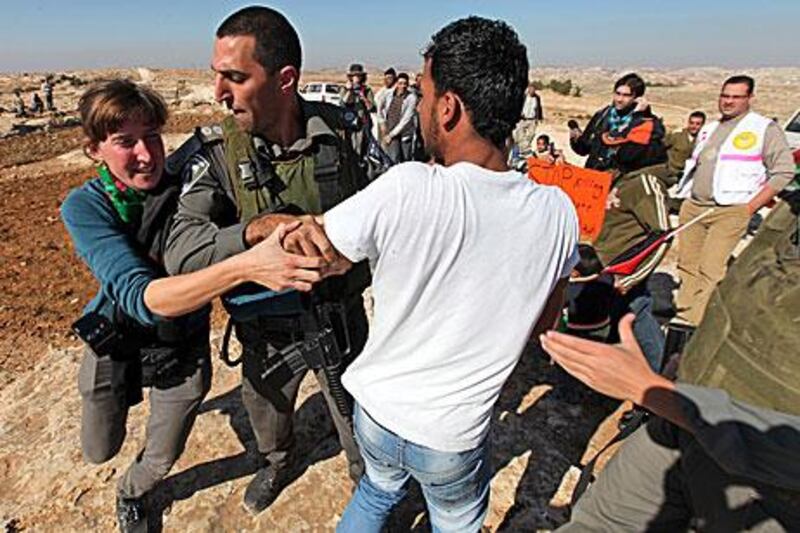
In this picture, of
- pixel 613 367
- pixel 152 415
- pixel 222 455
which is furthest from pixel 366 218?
pixel 222 455

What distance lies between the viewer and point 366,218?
124 cm

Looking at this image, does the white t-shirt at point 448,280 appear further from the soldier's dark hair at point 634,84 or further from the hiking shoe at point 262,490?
the soldier's dark hair at point 634,84

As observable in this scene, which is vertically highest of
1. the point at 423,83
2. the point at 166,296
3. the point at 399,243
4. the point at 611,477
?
the point at 423,83

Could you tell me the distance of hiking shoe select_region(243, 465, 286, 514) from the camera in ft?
8.83

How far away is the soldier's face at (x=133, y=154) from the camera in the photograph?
1910 mm

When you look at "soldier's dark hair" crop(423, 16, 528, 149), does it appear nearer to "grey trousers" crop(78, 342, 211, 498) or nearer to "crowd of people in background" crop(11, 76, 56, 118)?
"grey trousers" crop(78, 342, 211, 498)

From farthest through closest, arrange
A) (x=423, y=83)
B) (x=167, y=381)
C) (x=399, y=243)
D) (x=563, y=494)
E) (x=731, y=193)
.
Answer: (x=731, y=193), (x=563, y=494), (x=167, y=381), (x=423, y=83), (x=399, y=243)

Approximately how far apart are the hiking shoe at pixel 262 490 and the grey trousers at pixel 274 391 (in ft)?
0.18

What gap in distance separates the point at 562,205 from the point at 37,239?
8.26 metres

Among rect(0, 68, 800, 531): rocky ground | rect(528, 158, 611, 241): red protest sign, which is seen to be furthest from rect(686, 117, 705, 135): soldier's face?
rect(0, 68, 800, 531): rocky ground

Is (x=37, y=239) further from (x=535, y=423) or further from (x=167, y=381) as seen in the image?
(x=535, y=423)

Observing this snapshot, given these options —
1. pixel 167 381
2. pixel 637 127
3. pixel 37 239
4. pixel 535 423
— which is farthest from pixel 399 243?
pixel 37 239

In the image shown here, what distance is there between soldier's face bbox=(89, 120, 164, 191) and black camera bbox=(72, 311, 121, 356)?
51cm

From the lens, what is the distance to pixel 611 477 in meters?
1.94
